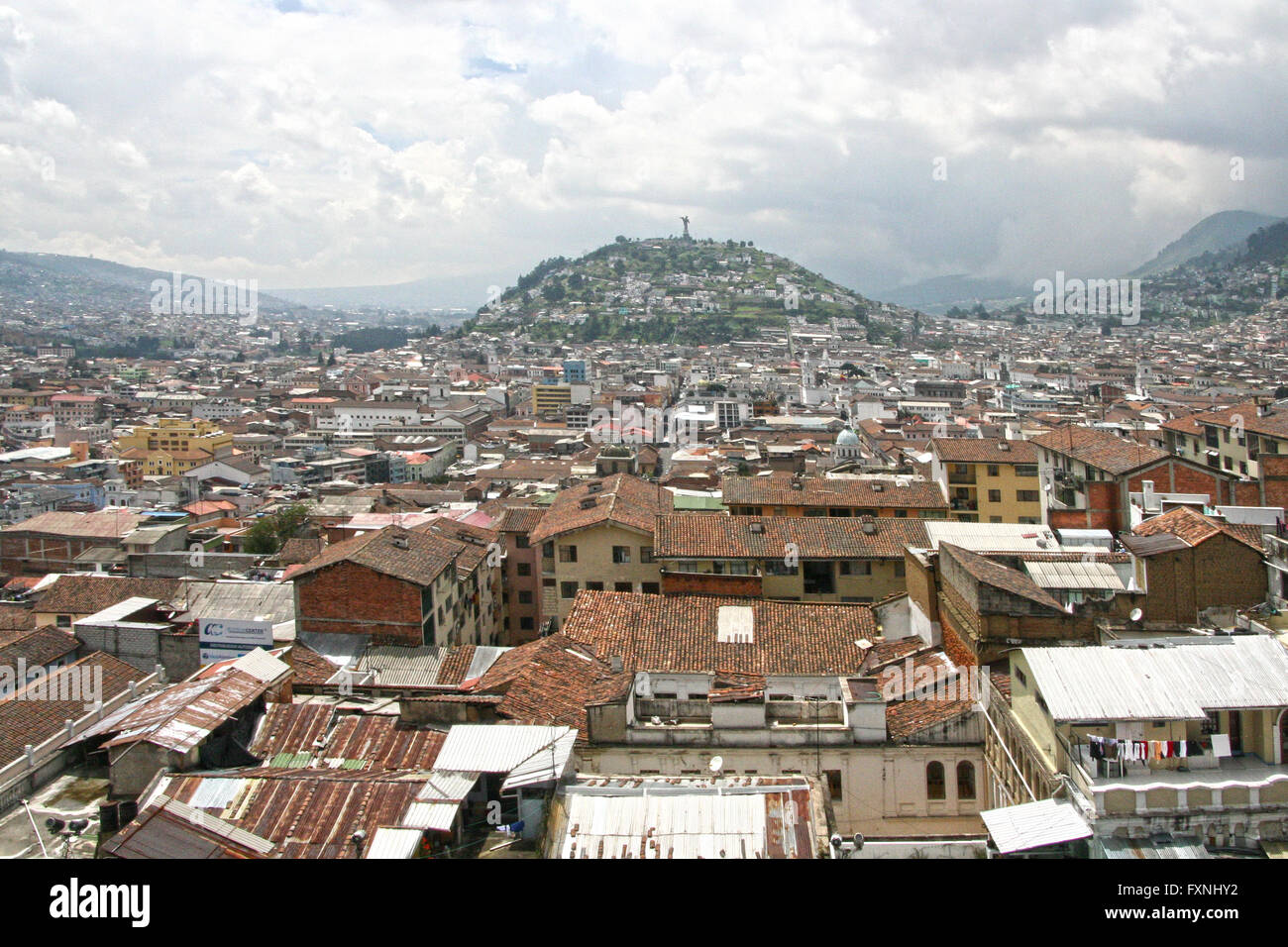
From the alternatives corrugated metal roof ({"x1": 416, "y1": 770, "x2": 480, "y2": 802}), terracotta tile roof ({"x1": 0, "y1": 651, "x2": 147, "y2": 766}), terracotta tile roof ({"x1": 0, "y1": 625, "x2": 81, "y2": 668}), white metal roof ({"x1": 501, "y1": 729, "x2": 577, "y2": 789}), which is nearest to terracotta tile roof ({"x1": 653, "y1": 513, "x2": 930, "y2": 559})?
terracotta tile roof ({"x1": 0, "y1": 651, "x2": 147, "y2": 766})

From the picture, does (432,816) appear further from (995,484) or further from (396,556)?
(995,484)

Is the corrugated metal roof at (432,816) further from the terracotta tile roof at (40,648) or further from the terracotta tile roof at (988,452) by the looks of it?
the terracotta tile roof at (988,452)

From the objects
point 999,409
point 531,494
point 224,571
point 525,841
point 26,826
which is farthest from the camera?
point 999,409

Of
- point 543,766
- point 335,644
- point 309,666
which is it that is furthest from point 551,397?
point 543,766

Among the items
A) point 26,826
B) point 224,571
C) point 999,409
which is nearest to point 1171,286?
point 999,409

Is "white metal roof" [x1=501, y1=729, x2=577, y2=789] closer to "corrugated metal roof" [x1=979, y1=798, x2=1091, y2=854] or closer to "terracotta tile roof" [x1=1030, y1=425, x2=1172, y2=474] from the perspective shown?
"corrugated metal roof" [x1=979, y1=798, x2=1091, y2=854]
